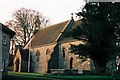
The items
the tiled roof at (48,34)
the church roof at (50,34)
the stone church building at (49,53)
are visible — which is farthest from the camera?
the tiled roof at (48,34)

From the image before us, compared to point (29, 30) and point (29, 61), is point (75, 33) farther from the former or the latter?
point (29, 30)

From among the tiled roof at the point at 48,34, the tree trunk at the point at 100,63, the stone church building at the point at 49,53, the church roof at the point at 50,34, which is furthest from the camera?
the tiled roof at the point at 48,34

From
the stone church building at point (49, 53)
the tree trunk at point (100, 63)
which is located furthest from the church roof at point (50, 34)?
the tree trunk at point (100, 63)

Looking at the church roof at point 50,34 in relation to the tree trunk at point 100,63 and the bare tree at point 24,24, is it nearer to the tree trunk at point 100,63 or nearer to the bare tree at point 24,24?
the bare tree at point 24,24

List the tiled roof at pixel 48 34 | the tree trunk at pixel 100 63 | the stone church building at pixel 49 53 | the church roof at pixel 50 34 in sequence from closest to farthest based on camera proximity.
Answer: the tree trunk at pixel 100 63, the stone church building at pixel 49 53, the church roof at pixel 50 34, the tiled roof at pixel 48 34

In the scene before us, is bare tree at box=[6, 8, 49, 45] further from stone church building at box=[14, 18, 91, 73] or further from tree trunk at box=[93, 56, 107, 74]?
tree trunk at box=[93, 56, 107, 74]

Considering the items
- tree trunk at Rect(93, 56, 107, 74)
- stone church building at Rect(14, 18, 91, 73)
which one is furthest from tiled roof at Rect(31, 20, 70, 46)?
tree trunk at Rect(93, 56, 107, 74)

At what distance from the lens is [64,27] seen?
62.8 m

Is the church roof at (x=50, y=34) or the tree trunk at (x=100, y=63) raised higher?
the church roof at (x=50, y=34)

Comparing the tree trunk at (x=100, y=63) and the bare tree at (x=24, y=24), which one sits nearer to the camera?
the tree trunk at (x=100, y=63)

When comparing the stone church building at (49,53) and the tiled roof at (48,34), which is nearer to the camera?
the stone church building at (49,53)

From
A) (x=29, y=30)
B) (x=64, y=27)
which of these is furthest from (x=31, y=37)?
(x=64, y=27)

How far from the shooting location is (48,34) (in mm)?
69875

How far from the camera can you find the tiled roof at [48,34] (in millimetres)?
64625
